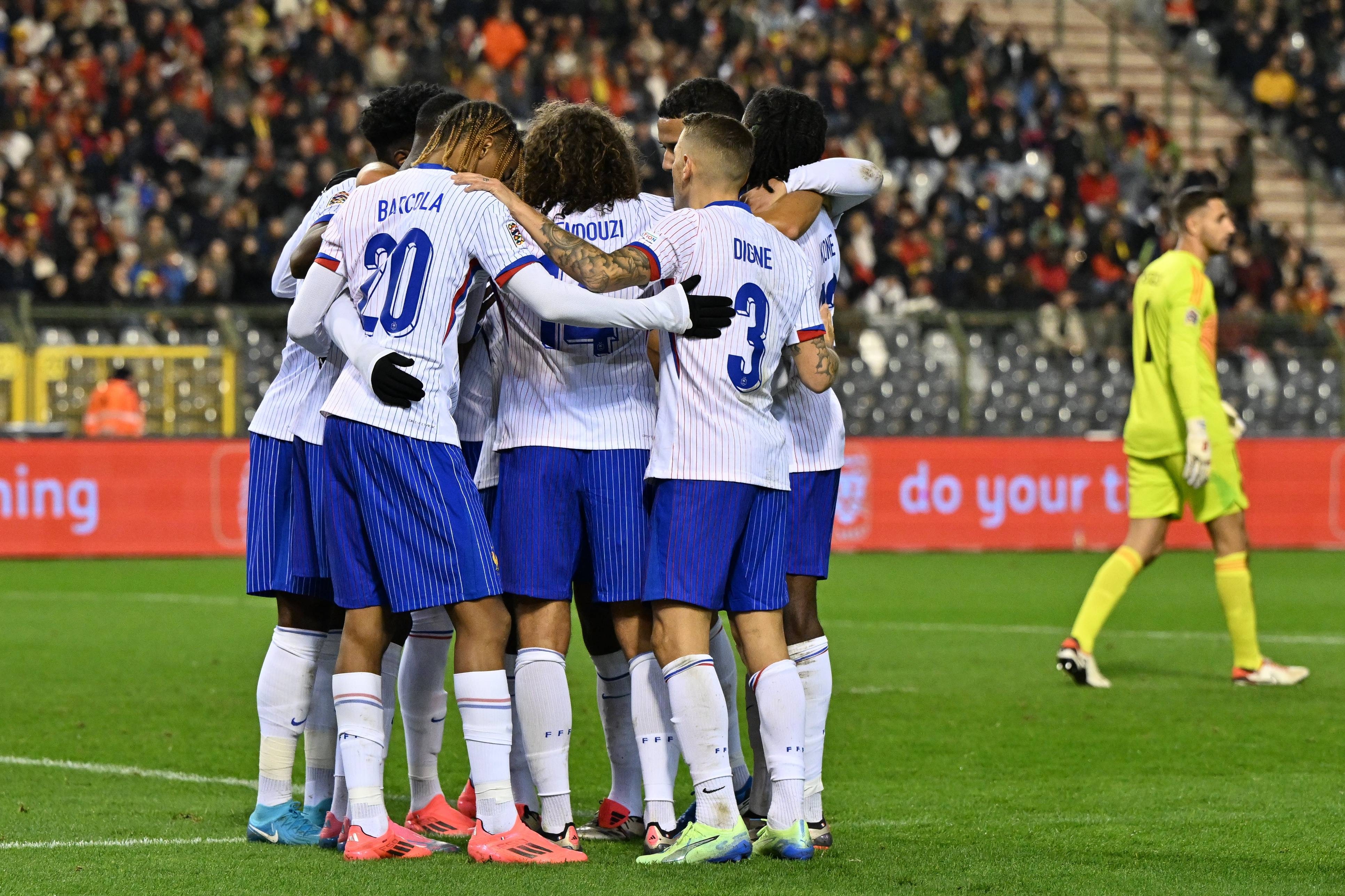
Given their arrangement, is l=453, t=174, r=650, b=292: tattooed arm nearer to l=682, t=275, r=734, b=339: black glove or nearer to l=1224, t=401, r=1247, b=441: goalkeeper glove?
l=682, t=275, r=734, b=339: black glove

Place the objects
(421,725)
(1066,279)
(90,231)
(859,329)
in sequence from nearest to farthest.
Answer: (421,725)
(859,329)
(90,231)
(1066,279)

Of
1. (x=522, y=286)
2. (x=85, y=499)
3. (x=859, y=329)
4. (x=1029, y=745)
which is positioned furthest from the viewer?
(x=859, y=329)

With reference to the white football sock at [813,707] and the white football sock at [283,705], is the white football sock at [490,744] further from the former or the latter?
the white football sock at [813,707]

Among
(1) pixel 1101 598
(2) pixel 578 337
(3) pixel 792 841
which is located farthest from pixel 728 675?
(1) pixel 1101 598

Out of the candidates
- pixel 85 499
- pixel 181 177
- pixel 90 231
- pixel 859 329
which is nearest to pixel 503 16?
pixel 181 177

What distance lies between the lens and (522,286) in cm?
477

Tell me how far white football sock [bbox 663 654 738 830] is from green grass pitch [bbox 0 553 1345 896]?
16 centimetres

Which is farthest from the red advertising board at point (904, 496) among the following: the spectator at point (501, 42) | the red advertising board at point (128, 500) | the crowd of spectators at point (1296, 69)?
the crowd of spectators at point (1296, 69)

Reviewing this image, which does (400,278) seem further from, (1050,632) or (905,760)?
(1050,632)

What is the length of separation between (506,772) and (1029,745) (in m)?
2.87

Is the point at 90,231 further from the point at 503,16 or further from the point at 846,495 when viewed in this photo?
the point at 846,495

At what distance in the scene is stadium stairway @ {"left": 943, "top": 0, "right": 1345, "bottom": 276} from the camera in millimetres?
26516

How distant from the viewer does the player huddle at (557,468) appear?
484 cm

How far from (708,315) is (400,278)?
32.8 inches
